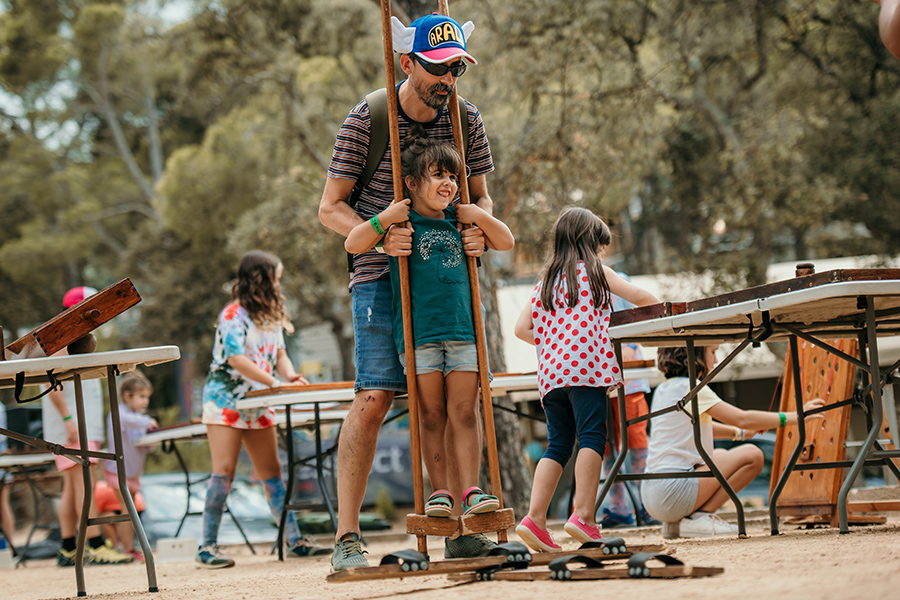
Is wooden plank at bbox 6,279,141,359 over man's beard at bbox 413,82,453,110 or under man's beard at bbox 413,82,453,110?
under

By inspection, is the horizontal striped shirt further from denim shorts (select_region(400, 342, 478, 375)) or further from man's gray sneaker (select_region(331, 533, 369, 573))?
man's gray sneaker (select_region(331, 533, 369, 573))

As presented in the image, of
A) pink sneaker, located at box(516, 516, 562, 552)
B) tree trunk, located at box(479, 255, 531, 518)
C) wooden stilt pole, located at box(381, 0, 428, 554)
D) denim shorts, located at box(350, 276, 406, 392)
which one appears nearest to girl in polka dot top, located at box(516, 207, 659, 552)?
pink sneaker, located at box(516, 516, 562, 552)

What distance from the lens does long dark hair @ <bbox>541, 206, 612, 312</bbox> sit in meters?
4.25

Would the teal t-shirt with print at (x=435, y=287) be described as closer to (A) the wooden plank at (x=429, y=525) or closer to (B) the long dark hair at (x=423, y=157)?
(B) the long dark hair at (x=423, y=157)

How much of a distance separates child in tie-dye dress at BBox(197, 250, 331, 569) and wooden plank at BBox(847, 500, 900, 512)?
10.3 feet

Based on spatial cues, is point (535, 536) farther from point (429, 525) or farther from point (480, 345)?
point (480, 345)

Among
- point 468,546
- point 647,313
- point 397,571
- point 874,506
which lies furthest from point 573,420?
point 874,506

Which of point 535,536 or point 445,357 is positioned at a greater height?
point 445,357

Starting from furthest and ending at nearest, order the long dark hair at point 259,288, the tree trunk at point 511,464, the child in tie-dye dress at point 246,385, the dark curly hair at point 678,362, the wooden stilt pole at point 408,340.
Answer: the tree trunk at point 511,464, the long dark hair at point 259,288, the child in tie-dye dress at point 246,385, the dark curly hair at point 678,362, the wooden stilt pole at point 408,340

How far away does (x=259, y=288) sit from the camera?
19.1 ft

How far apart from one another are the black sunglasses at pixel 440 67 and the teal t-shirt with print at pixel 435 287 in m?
0.53

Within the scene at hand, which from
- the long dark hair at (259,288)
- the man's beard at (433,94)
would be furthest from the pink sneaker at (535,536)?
the long dark hair at (259,288)

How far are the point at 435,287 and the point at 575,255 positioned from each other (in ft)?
3.68

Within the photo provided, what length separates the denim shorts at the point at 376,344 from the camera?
349 cm
